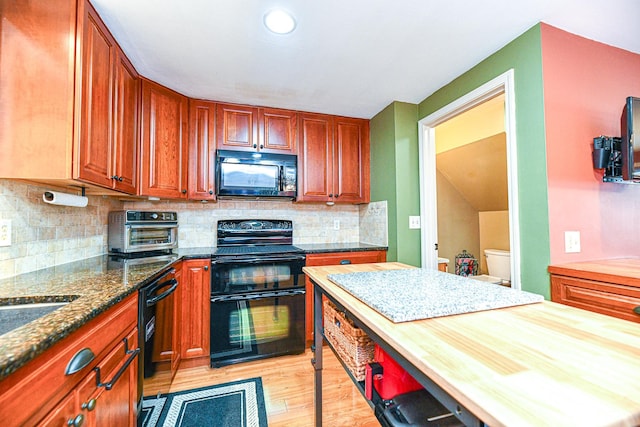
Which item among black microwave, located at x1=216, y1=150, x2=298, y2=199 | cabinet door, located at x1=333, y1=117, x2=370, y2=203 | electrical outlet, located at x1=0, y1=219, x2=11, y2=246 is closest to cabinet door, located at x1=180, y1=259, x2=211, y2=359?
black microwave, located at x1=216, y1=150, x2=298, y2=199

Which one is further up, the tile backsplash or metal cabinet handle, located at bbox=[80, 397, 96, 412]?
the tile backsplash

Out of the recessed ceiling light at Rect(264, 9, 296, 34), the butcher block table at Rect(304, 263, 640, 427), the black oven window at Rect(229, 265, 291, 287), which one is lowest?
the black oven window at Rect(229, 265, 291, 287)

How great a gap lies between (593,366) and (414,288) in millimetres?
546

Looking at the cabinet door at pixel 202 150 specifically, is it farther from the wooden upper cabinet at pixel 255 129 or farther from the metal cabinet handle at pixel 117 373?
the metal cabinet handle at pixel 117 373

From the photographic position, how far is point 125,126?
1827mm

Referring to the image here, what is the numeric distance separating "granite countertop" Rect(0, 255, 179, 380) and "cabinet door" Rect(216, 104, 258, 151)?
125 cm

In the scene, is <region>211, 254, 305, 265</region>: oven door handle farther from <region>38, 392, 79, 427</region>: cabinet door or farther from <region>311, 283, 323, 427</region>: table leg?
<region>38, 392, 79, 427</region>: cabinet door

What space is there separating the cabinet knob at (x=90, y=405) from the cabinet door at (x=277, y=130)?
2.12 metres

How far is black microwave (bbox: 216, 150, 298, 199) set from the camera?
8.18 feet

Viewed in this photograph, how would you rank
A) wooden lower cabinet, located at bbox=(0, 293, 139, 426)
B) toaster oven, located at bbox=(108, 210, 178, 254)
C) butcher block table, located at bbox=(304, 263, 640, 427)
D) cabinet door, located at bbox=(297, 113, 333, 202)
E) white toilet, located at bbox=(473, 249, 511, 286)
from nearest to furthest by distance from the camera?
butcher block table, located at bbox=(304, 263, 640, 427), wooden lower cabinet, located at bbox=(0, 293, 139, 426), toaster oven, located at bbox=(108, 210, 178, 254), cabinet door, located at bbox=(297, 113, 333, 202), white toilet, located at bbox=(473, 249, 511, 286)

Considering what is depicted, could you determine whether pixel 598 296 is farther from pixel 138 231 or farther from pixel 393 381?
pixel 138 231

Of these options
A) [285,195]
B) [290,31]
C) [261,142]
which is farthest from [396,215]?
[290,31]

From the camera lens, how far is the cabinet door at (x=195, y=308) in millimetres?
2139

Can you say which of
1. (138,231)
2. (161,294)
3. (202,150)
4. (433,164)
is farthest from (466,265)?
(138,231)
